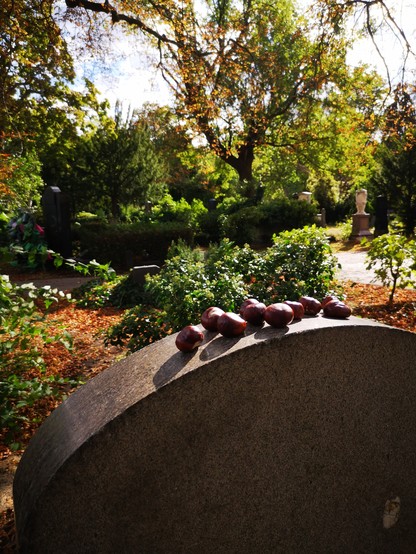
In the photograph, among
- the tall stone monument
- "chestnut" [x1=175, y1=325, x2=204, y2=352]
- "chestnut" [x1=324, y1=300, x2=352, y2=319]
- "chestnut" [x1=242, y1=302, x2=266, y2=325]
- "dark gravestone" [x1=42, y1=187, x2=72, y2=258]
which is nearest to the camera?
"chestnut" [x1=175, y1=325, x2=204, y2=352]

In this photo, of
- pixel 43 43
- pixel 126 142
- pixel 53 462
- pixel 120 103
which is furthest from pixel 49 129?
pixel 53 462

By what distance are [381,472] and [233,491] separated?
2.92 feet

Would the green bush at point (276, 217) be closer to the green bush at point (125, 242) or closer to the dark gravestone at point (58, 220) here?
the green bush at point (125, 242)

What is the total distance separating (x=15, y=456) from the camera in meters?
3.33

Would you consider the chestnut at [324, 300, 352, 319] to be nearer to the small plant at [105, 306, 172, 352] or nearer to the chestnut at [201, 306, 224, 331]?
the chestnut at [201, 306, 224, 331]

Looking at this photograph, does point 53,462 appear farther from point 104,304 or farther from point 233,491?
point 104,304

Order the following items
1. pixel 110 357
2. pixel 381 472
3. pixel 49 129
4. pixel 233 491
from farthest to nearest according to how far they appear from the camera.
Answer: pixel 49 129, pixel 110 357, pixel 381 472, pixel 233 491

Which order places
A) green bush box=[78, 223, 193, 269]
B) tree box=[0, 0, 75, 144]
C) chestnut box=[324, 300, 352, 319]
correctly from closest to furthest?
chestnut box=[324, 300, 352, 319]
tree box=[0, 0, 75, 144]
green bush box=[78, 223, 193, 269]

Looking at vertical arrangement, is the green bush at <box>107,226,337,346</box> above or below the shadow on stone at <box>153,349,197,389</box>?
below

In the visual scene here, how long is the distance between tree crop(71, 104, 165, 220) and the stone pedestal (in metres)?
10.5

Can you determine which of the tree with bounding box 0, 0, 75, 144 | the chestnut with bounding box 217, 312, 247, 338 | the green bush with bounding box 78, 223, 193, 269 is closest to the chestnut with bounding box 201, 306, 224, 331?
the chestnut with bounding box 217, 312, 247, 338

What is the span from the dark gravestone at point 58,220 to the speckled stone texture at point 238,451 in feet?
35.8

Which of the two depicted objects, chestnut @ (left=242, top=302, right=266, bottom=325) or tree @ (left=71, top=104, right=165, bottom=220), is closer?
chestnut @ (left=242, top=302, right=266, bottom=325)

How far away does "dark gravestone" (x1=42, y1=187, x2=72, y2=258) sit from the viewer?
12125 millimetres
